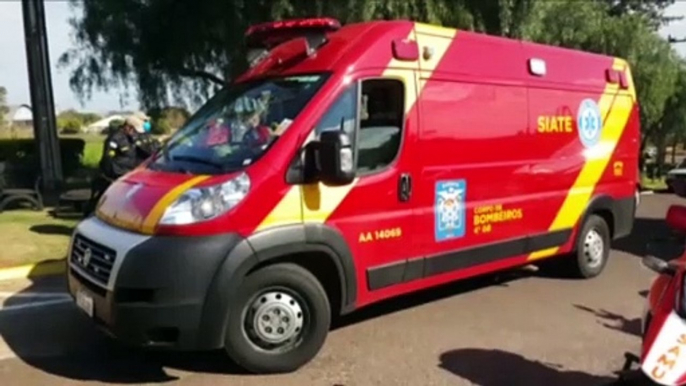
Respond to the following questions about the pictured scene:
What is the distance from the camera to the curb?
718 cm

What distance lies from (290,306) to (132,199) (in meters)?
1.26

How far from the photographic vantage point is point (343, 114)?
489 centimetres

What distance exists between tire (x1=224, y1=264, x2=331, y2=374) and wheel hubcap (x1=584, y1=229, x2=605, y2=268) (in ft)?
12.2

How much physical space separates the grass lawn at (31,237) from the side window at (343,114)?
4423 mm

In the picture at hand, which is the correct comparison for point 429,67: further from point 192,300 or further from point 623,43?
point 623,43

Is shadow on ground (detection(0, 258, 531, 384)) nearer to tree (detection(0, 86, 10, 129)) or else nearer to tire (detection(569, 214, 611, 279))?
tire (detection(569, 214, 611, 279))

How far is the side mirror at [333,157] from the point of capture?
4461 millimetres

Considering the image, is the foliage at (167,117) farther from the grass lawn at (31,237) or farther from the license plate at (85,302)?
the license plate at (85,302)

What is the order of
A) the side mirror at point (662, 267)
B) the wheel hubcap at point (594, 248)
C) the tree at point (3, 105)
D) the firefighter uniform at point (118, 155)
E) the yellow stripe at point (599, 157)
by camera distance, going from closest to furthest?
the side mirror at point (662, 267) → the yellow stripe at point (599, 157) → the wheel hubcap at point (594, 248) → the firefighter uniform at point (118, 155) → the tree at point (3, 105)

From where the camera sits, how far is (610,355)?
199 inches

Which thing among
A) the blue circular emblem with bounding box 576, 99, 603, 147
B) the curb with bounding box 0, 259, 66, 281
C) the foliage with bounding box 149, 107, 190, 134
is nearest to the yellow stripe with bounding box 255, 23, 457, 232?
the blue circular emblem with bounding box 576, 99, 603, 147

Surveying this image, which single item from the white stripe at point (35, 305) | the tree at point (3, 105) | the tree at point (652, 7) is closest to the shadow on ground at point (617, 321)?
the white stripe at point (35, 305)

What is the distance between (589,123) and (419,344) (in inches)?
131

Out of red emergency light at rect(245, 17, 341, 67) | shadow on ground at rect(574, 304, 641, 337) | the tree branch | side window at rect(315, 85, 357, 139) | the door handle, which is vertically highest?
the tree branch
